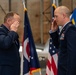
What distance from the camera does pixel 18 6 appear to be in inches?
579

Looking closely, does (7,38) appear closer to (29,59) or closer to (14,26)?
(14,26)

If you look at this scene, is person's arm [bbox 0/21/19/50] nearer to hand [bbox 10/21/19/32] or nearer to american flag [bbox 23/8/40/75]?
hand [bbox 10/21/19/32]

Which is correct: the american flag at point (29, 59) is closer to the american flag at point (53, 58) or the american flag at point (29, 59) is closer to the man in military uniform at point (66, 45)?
the american flag at point (53, 58)

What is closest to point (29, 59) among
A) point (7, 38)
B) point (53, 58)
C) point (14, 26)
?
point (53, 58)

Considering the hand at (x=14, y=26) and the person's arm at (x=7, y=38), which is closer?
the person's arm at (x=7, y=38)

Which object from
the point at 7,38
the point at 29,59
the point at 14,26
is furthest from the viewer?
the point at 29,59

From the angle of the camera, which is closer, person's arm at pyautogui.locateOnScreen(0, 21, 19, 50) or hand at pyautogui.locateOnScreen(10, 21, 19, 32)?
person's arm at pyautogui.locateOnScreen(0, 21, 19, 50)

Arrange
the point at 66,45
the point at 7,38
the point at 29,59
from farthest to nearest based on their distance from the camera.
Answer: the point at 29,59
the point at 7,38
the point at 66,45

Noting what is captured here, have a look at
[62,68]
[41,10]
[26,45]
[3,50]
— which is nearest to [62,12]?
[62,68]

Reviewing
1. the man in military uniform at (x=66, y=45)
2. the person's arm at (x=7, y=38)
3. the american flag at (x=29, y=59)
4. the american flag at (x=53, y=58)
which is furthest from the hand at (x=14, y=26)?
the american flag at (x=53, y=58)

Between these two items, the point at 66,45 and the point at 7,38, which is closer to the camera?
the point at 66,45

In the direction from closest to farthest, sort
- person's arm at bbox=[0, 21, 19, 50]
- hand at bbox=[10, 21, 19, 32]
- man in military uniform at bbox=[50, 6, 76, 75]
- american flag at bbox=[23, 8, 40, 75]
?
man in military uniform at bbox=[50, 6, 76, 75] → person's arm at bbox=[0, 21, 19, 50] → hand at bbox=[10, 21, 19, 32] → american flag at bbox=[23, 8, 40, 75]

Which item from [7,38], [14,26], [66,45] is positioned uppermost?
[14,26]

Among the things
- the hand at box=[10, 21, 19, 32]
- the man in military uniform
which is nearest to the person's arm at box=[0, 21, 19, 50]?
the hand at box=[10, 21, 19, 32]
